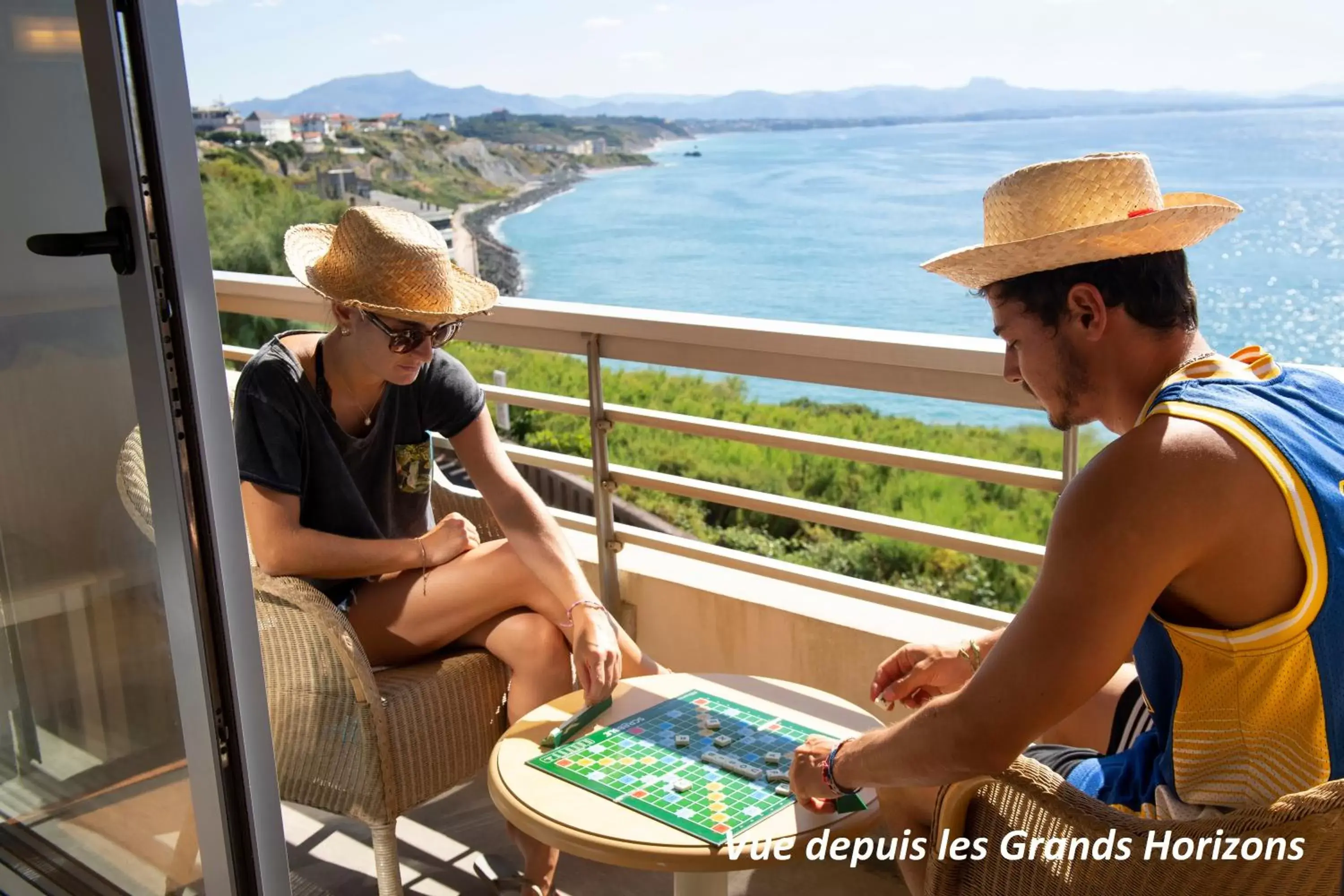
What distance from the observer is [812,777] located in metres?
1.57

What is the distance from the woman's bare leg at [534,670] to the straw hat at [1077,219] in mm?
1051

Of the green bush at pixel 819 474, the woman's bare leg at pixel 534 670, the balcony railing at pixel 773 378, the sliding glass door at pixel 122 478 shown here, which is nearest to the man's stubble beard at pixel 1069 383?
the balcony railing at pixel 773 378

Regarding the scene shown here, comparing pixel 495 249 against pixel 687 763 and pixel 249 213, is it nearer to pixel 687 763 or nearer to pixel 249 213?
pixel 249 213

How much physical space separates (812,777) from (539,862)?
0.85m

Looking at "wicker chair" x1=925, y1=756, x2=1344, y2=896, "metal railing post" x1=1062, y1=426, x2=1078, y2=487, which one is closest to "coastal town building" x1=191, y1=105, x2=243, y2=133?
"metal railing post" x1=1062, y1=426, x2=1078, y2=487

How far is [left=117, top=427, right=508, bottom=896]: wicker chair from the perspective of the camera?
2.07 meters

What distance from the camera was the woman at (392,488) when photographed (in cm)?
217

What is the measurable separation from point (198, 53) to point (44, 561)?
3013cm

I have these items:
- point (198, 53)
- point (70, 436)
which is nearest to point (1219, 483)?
point (70, 436)

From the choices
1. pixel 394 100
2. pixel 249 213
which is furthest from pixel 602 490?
pixel 394 100

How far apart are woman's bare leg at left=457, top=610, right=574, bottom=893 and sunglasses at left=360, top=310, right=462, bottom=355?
53 centimetres

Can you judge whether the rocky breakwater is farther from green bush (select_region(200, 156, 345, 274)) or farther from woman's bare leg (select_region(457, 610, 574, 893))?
woman's bare leg (select_region(457, 610, 574, 893))

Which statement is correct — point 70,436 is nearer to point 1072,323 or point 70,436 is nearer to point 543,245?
point 1072,323

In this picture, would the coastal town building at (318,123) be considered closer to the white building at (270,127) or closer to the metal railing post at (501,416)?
the white building at (270,127)
